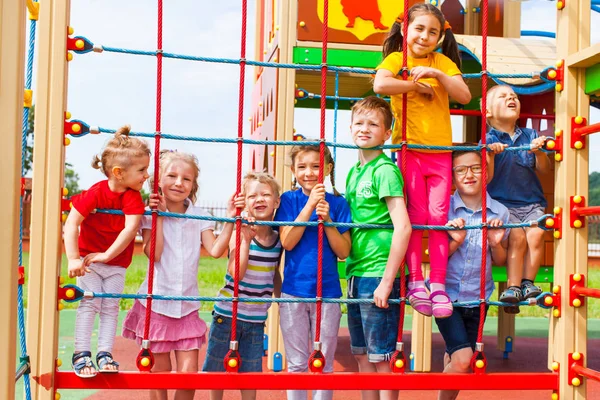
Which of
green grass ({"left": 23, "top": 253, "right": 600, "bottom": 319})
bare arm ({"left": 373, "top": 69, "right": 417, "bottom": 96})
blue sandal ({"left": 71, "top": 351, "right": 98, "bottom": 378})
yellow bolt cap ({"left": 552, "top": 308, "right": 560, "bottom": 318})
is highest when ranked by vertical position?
bare arm ({"left": 373, "top": 69, "right": 417, "bottom": 96})

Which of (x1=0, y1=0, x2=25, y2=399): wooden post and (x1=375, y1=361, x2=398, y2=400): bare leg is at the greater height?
(x1=0, y1=0, x2=25, y2=399): wooden post

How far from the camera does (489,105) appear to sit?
3314 mm

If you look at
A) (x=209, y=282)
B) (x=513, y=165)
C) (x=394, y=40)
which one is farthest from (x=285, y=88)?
(x=209, y=282)

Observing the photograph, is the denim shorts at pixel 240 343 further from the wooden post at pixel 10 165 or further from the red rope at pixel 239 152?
the wooden post at pixel 10 165

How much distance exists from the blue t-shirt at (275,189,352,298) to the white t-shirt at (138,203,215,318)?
393 mm

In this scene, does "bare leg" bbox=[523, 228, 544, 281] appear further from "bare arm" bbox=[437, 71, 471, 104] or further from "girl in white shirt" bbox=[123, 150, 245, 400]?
"girl in white shirt" bbox=[123, 150, 245, 400]

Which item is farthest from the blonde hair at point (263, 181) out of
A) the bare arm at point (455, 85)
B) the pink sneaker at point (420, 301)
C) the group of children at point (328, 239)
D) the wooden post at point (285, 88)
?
the wooden post at point (285, 88)

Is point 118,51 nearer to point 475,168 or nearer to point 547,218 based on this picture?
point 475,168

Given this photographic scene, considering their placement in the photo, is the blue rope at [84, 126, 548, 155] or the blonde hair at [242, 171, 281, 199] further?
the blonde hair at [242, 171, 281, 199]

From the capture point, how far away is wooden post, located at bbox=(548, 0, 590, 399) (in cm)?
278

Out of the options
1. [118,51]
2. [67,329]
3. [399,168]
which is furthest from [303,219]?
[67,329]

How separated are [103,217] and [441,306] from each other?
1398 millimetres

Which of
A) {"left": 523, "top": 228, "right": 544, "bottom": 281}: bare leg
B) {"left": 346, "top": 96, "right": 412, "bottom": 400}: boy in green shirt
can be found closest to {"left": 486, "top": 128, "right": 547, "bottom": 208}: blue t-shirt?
{"left": 523, "top": 228, "right": 544, "bottom": 281}: bare leg

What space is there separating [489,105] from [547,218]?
29.2 inches
